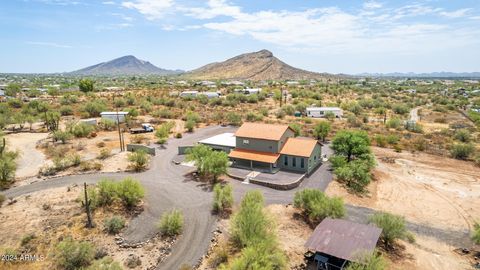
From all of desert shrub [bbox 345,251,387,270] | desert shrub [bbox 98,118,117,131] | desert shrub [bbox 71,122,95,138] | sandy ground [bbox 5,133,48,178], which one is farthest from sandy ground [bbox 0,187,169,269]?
desert shrub [bbox 98,118,117,131]

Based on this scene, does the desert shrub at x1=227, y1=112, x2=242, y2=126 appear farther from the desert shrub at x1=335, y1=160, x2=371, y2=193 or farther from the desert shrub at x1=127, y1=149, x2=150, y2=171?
the desert shrub at x1=335, y1=160, x2=371, y2=193

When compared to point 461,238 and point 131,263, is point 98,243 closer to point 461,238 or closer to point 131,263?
point 131,263

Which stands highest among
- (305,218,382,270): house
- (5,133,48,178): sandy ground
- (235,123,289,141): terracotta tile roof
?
(235,123,289,141): terracotta tile roof

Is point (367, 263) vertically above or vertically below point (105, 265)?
above

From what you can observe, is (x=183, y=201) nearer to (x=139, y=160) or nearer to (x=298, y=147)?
(x=139, y=160)

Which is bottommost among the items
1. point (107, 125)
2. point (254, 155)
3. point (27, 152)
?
point (27, 152)

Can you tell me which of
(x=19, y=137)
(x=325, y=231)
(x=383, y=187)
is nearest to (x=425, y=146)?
(x=383, y=187)

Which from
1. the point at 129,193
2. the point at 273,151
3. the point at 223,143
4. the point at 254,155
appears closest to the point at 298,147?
the point at 273,151
